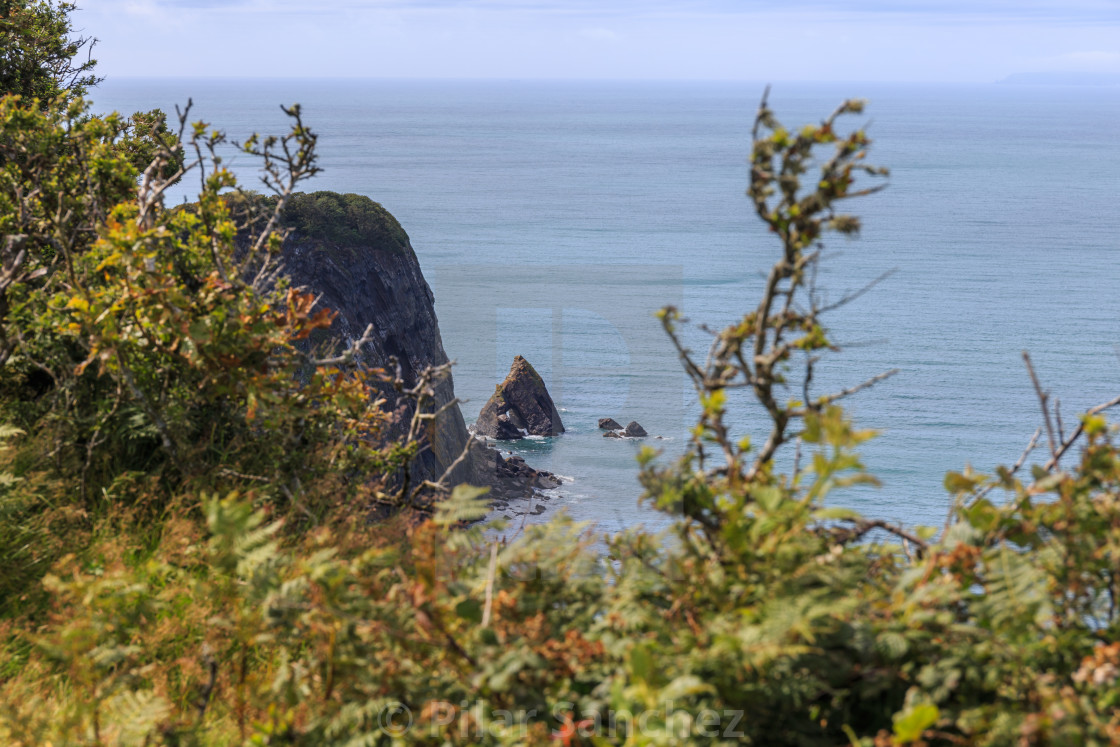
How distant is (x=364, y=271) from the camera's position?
4788 centimetres

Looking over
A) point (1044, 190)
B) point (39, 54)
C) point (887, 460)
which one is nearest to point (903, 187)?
point (1044, 190)

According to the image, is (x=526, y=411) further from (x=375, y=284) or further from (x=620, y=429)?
(x=375, y=284)

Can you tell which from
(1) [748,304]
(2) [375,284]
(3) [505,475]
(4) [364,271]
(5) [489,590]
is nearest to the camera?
(5) [489,590]

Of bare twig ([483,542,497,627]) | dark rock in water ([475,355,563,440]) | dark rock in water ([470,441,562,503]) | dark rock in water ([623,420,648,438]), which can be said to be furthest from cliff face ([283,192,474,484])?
bare twig ([483,542,497,627])

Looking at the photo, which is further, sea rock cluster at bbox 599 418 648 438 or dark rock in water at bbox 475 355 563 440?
dark rock in water at bbox 475 355 563 440

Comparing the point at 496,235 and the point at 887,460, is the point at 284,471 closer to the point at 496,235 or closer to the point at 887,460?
the point at 887,460

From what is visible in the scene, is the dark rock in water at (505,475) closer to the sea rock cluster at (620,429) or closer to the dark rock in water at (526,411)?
the dark rock in water at (526,411)

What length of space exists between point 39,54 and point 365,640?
1229 centimetres

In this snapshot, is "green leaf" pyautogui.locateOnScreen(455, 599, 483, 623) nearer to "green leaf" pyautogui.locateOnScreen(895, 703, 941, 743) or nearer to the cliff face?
"green leaf" pyautogui.locateOnScreen(895, 703, 941, 743)

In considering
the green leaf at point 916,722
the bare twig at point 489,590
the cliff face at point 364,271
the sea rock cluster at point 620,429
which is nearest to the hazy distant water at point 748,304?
the sea rock cluster at point 620,429

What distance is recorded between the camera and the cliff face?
150 feet

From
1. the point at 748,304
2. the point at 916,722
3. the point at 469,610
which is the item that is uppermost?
the point at 916,722

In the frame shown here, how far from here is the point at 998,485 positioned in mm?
2297

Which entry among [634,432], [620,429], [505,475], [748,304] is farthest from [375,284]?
[748,304]
